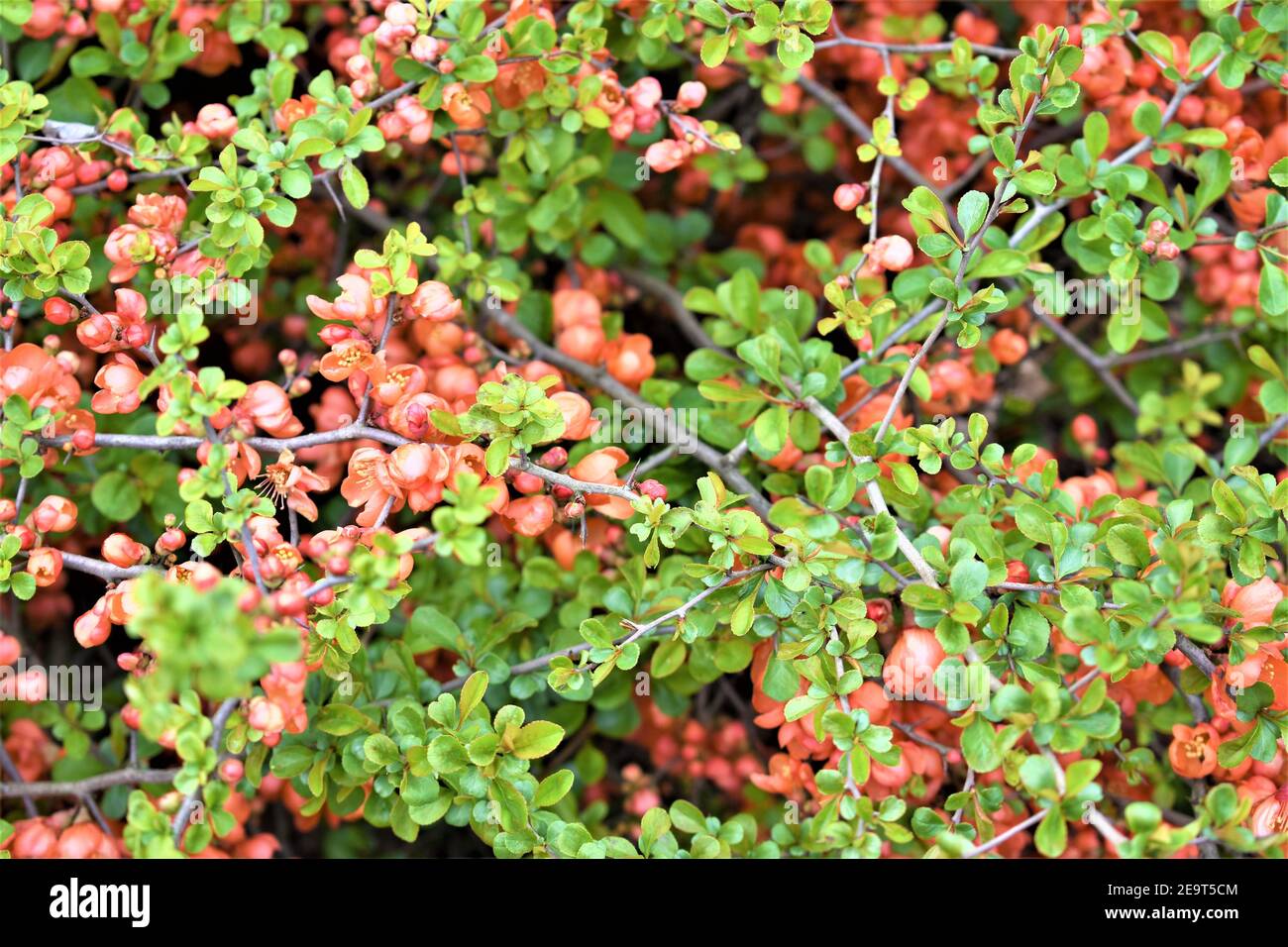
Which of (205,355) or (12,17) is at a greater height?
(12,17)

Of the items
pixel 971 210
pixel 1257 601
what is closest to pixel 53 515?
pixel 971 210

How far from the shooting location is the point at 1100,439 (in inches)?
68.1

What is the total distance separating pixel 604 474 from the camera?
1.12m

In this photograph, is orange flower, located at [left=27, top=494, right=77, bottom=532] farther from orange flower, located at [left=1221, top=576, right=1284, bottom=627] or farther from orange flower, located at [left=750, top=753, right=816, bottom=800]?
orange flower, located at [left=1221, top=576, right=1284, bottom=627]

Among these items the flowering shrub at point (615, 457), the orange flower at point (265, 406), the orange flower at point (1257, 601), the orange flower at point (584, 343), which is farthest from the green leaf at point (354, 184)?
the orange flower at point (1257, 601)

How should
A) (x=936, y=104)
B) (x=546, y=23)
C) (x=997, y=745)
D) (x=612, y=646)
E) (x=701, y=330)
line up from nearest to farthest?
(x=997, y=745) < (x=612, y=646) < (x=546, y=23) < (x=701, y=330) < (x=936, y=104)

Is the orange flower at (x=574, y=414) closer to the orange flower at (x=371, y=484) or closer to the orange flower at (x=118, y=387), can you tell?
the orange flower at (x=371, y=484)

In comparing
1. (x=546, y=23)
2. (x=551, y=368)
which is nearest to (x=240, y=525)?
(x=551, y=368)

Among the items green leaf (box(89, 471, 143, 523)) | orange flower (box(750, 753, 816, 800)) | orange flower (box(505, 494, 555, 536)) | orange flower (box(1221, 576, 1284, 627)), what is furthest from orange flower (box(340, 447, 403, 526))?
orange flower (box(1221, 576, 1284, 627))

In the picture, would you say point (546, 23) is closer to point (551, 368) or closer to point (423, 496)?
point (551, 368)

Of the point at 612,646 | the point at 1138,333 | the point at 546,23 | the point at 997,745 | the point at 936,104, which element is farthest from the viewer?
the point at 936,104

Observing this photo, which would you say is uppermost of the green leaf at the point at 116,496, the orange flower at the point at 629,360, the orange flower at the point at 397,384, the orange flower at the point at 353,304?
the orange flower at the point at 353,304

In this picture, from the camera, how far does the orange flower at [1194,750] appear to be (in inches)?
43.1

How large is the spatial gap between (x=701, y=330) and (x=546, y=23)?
18.2 inches
